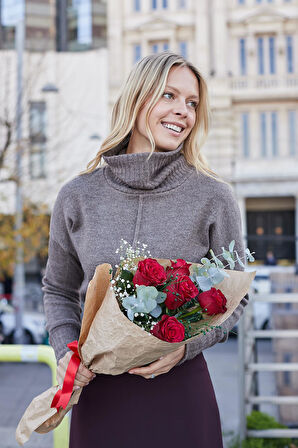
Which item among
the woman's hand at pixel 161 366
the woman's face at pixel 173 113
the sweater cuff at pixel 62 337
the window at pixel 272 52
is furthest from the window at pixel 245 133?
Answer: the woman's hand at pixel 161 366

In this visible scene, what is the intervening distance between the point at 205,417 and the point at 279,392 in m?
3.54

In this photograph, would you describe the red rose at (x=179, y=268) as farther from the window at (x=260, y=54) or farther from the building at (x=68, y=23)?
the building at (x=68, y=23)

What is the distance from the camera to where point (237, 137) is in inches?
728

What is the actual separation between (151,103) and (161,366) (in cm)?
91

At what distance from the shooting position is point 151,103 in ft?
5.71

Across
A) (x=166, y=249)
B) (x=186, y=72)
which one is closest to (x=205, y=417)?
(x=166, y=249)

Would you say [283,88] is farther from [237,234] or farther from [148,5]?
[237,234]

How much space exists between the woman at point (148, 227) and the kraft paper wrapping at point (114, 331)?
7.4 inches

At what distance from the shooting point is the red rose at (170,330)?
1219 mm

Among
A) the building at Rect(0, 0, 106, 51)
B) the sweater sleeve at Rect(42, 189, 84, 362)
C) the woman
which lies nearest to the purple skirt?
the woman

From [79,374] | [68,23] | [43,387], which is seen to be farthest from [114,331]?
[68,23]

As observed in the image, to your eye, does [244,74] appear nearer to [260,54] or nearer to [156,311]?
[260,54]

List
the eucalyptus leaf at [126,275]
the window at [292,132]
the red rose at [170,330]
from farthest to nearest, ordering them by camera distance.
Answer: the window at [292,132], the eucalyptus leaf at [126,275], the red rose at [170,330]

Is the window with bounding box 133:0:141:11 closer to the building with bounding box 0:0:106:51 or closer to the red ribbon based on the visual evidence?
the building with bounding box 0:0:106:51
